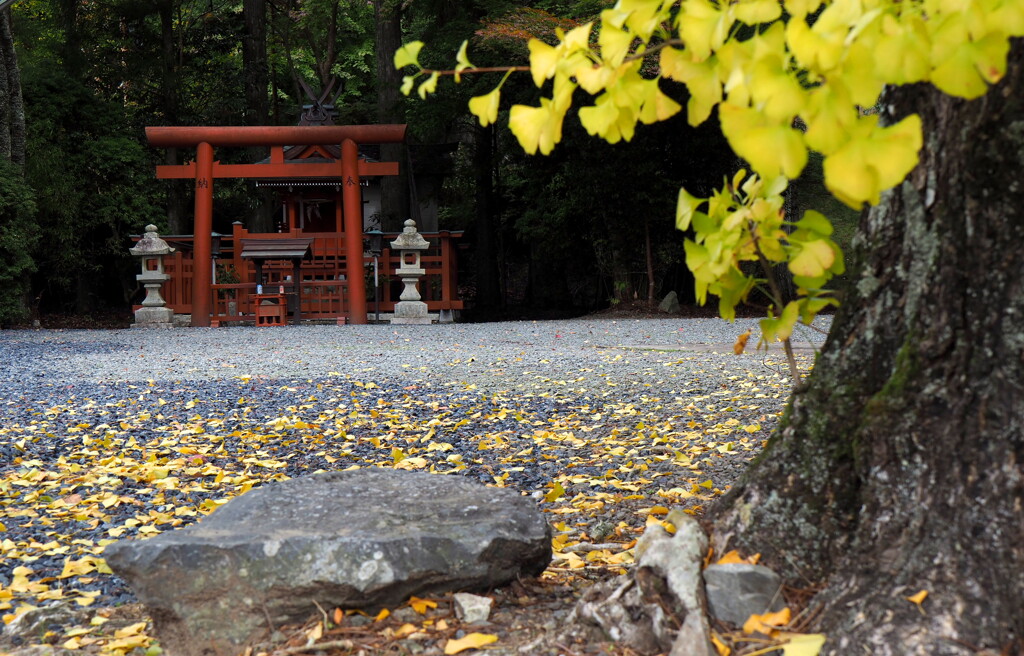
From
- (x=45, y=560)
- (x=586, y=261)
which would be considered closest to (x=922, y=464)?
(x=45, y=560)

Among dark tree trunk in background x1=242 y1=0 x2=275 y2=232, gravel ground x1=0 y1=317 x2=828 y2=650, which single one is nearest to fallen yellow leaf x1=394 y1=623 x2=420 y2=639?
gravel ground x1=0 y1=317 x2=828 y2=650

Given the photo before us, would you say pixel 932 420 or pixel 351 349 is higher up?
pixel 932 420

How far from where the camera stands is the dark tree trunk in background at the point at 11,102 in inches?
538

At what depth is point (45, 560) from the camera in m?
2.54

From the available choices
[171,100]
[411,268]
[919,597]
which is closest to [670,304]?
[411,268]

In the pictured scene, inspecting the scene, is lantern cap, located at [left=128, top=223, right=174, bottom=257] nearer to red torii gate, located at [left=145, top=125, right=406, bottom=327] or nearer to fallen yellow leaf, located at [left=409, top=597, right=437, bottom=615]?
red torii gate, located at [left=145, top=125, right=406, bottom=327]

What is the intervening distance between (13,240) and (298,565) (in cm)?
1299

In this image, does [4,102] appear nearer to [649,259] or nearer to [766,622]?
[649,259]

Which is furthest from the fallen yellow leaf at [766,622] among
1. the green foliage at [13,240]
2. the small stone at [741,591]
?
the green foliage at [13,240]

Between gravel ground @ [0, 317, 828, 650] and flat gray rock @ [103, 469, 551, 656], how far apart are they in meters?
0.55

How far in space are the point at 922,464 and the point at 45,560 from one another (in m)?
2.40

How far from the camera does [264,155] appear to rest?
719 inches

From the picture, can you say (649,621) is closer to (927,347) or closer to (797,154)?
(927,347)

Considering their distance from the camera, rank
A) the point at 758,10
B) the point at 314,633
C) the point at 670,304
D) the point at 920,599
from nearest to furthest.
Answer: the point at 758,10 < the point at 920,599 < the point at 314,633 < the point at 670,304
